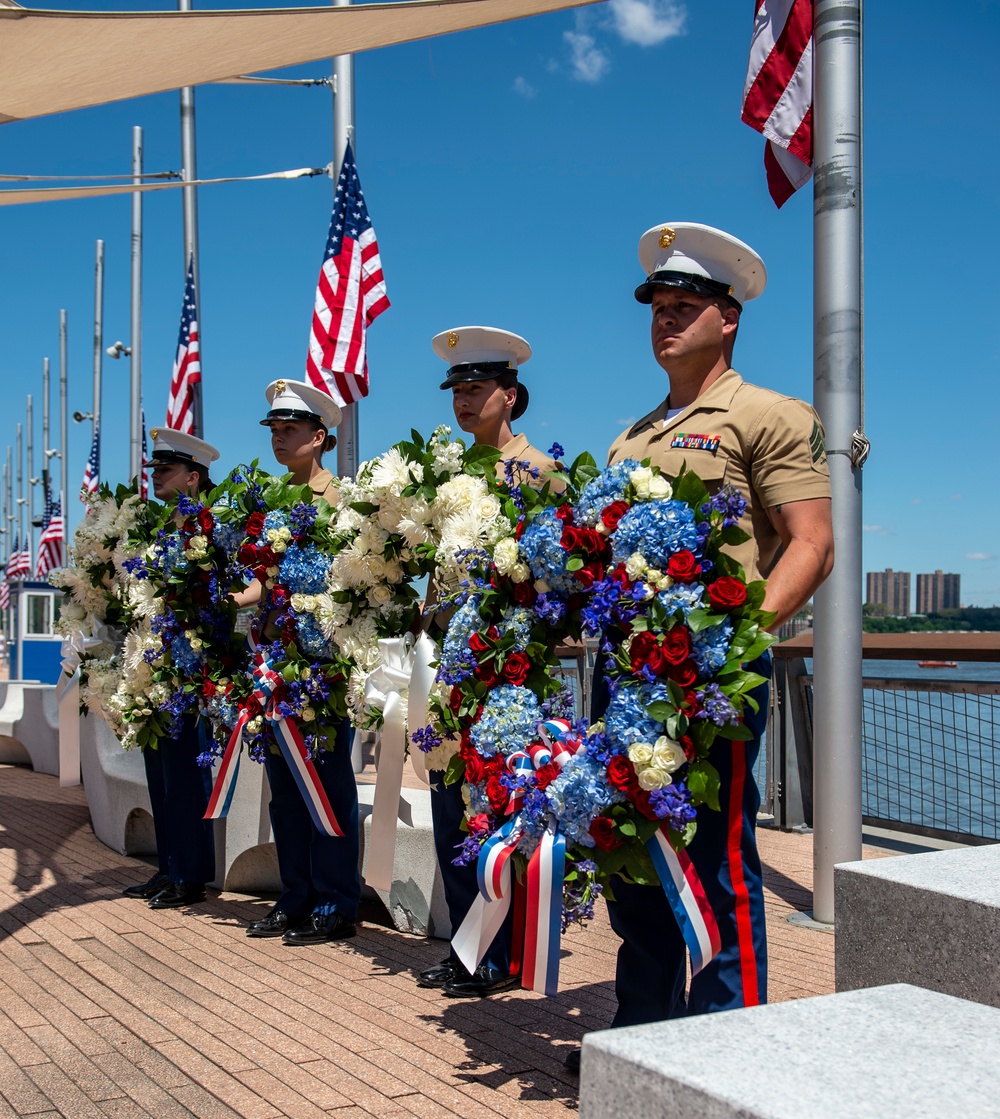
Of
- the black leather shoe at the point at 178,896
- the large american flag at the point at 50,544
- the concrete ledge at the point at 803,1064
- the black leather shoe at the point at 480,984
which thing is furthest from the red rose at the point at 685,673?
the large american flag at the point at 50,544

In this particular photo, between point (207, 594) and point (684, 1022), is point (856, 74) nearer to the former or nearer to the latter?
point (207, 594)

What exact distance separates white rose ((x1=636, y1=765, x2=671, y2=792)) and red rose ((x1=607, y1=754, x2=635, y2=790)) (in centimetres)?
6

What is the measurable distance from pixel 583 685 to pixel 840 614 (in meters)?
3.87

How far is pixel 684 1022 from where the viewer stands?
182 cm

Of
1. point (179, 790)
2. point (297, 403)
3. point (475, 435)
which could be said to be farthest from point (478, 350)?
point (179, 790)

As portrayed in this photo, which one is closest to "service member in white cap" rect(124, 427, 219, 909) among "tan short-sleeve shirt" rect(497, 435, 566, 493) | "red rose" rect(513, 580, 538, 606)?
"tan short-sleeve shirt" rect(497, 435, 566, 493)

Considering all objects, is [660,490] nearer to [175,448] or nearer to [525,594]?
[525,594]

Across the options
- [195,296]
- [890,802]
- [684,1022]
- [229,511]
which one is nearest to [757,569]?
[684,1022]

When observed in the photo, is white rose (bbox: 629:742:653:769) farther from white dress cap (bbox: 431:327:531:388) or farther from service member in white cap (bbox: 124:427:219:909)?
service member in white cap (bbox: 124:427:219:909)

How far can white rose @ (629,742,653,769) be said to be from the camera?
272 centimetres

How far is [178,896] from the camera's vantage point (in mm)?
5797

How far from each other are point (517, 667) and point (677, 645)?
684mm

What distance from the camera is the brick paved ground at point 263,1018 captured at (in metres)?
3.30

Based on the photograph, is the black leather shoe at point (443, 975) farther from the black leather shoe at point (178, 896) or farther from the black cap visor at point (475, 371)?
the black cap visor at point (475, 371)
